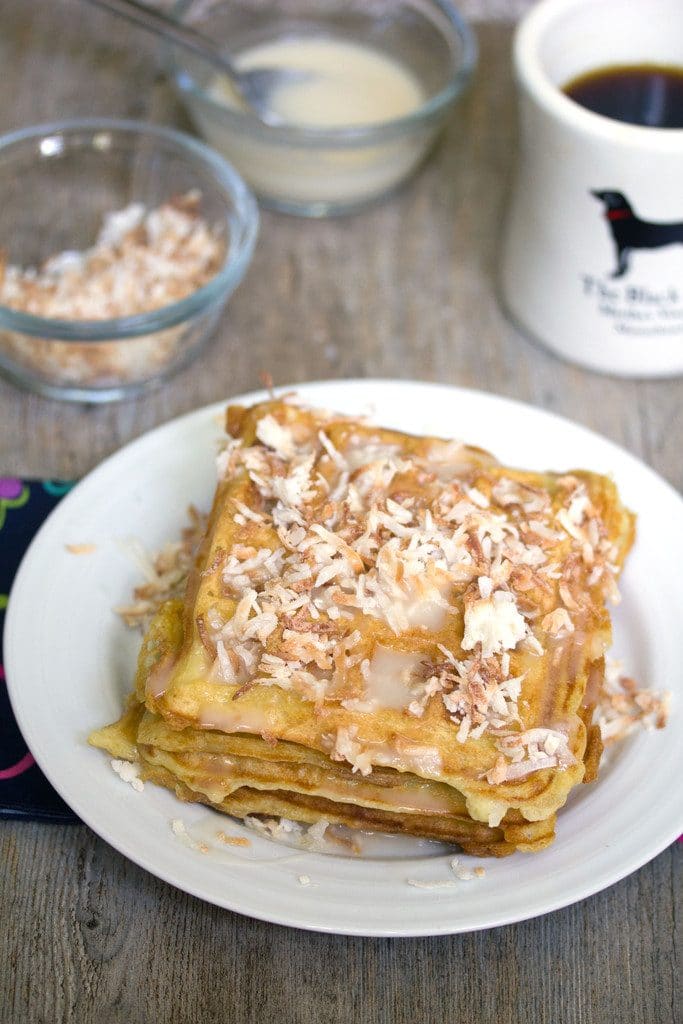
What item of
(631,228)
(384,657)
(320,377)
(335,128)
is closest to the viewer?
(384,657)

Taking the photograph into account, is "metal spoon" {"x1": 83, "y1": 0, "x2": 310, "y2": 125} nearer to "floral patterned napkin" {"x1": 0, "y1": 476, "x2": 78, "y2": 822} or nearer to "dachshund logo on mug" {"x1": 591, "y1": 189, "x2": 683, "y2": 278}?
"dachshund logo on mug" {"x1": 591, "y1": 189, "x2": 683, "y2": 278}

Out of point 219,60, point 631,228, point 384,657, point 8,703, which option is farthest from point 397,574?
point 219,60

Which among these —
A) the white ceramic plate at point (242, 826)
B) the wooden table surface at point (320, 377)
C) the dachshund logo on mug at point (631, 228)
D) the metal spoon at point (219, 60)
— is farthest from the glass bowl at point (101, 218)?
the dachshund logo on mug at point (631, 228)

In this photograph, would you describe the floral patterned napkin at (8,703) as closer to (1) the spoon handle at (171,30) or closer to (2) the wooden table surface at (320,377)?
(2) the wooden table surface at (320,377)

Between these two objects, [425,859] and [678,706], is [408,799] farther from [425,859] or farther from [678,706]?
[678,706]

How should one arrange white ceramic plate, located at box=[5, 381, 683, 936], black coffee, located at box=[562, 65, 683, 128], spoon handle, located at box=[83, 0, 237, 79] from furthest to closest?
1. spoon handle, located at box=[83, 0, 237, 79]
2. black coffee, located at box=[562, 65, 683, 128]
3. white ceramic plate, located at box=[5, 381, 683, 936]

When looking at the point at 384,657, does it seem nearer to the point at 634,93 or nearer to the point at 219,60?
the point at 634,93

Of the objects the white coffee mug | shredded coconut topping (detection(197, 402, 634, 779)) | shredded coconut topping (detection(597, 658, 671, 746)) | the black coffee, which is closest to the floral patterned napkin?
shredded coconut topping (detection(197, 402, 634, 779))
